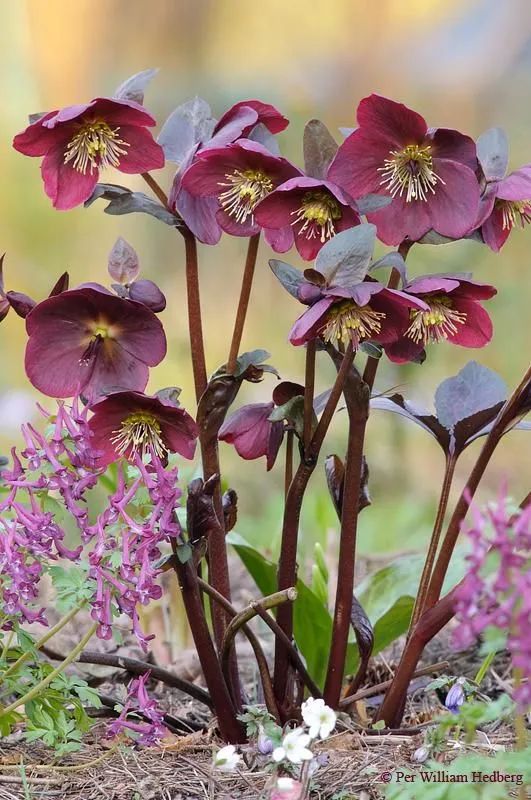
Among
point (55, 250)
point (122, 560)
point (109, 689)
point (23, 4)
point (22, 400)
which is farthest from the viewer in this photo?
point (23, 4)

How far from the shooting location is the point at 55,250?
329cm

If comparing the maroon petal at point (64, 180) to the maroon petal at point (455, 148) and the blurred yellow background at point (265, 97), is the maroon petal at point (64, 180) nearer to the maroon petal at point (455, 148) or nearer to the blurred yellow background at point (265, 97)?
the maroon petal at point (455, 148)

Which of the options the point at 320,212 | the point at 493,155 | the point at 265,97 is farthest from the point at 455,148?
the point at 265,97

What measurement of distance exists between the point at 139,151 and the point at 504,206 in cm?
36

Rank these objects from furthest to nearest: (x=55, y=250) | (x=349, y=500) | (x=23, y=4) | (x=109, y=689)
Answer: (x=23, y=4) → (x=55, y=250) → (x=109, y=689) → (x=349, y=500)

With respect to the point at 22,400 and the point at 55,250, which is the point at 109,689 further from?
the point at 55,250

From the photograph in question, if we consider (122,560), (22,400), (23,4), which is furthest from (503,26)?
(122,560)

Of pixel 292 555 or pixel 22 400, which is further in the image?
pixel 22 400

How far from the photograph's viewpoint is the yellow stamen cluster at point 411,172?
913 mm

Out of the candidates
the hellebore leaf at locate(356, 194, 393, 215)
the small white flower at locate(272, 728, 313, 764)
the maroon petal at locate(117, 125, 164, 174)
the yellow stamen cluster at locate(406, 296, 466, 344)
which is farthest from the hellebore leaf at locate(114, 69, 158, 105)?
the small white flower at locate(272, 728, 313, 764)

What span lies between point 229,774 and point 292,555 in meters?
0.23

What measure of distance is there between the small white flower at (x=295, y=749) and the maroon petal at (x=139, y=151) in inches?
21.6

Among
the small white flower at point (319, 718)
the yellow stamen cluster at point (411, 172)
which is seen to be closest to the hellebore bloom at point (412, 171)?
the yellow stamen cluster at point (411, 172)

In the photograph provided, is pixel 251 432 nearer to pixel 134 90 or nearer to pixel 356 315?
pixel 356 315
